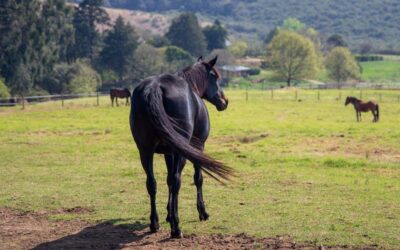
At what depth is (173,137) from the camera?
27.9ft

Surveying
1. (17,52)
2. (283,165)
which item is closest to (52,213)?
(283,165)

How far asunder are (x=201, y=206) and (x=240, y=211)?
95cm

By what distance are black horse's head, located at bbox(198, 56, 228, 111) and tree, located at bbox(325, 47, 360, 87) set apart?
284ft

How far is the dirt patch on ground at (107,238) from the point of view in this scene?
8.52 m

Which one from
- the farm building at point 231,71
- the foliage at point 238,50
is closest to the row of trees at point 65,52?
the farm building at point 231,71

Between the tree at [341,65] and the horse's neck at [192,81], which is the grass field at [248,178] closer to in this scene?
the horse's neck at [192,81]

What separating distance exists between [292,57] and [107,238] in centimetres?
8152

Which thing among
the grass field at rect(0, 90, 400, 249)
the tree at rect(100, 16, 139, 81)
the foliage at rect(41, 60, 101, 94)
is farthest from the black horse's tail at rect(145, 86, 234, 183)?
the tree at rect(100, 16, 139, 81)

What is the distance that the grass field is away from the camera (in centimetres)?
986

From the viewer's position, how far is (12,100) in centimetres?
Answer: 4884

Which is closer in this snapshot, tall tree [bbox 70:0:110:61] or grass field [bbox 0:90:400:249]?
grass field [bbox 0:90:400:249]

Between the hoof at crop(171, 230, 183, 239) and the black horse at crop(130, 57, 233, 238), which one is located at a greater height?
the black horse at crop(130, 57, 233, 238)

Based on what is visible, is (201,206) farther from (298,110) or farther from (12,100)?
(12,100)

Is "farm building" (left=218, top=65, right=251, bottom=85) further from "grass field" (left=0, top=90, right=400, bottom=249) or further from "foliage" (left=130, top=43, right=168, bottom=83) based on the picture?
"grass field" (left=0, top=90, right=400, bottom=249)
